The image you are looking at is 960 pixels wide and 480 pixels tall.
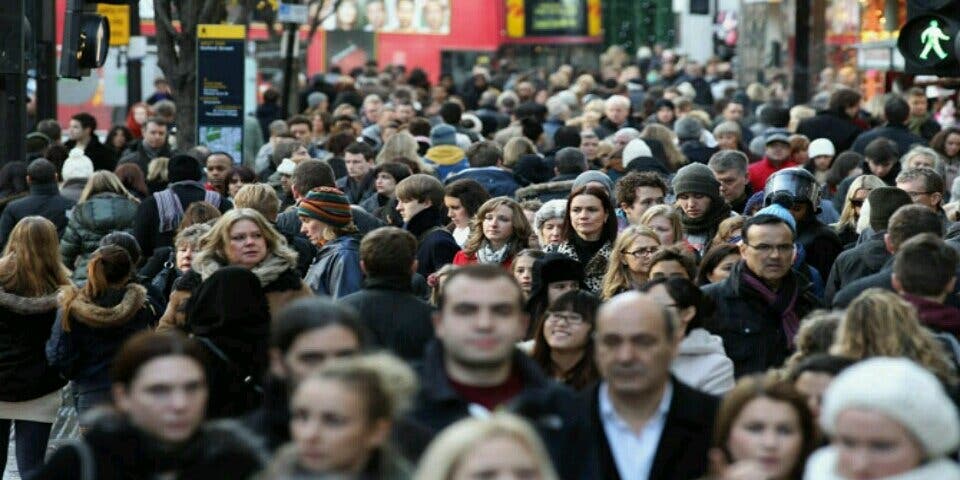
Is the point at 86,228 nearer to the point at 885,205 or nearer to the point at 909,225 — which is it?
the point at 885,205

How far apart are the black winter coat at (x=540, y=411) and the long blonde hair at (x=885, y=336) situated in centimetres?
149

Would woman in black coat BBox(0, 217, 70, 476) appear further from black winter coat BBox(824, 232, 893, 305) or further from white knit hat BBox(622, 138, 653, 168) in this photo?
white knit hat BBox(622, 138, 653, 168)

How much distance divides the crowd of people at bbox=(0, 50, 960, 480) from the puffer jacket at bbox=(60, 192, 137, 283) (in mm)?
17

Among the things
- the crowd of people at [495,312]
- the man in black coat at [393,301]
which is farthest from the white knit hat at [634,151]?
the man in black coat at [393,301]

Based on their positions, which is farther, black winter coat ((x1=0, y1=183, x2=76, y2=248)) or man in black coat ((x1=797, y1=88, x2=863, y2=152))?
man in black coat ((x1=797, y1=88, x2=863, y2=152))

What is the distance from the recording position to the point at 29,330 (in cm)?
1155

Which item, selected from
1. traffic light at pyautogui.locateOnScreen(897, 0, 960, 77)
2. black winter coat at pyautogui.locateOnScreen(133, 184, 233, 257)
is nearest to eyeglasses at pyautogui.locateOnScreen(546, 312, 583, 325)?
traffic light at pyautogui.locateOnScreen(897, 0, 960, 77)

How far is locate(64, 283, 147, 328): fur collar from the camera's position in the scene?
11102mm

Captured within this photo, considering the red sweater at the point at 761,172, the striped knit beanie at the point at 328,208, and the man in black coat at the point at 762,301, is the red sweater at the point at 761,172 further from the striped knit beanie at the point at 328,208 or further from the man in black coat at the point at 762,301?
the man in black coat at the point at 762,301

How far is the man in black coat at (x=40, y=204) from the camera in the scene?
15742 millimetres

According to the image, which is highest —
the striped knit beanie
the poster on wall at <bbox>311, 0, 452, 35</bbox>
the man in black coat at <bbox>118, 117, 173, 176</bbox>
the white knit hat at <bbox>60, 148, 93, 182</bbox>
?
the poster on wall at <bbox>311, 0, 452, 35</bbox>

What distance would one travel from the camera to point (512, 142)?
1883 centimetres

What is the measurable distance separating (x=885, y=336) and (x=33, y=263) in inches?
205

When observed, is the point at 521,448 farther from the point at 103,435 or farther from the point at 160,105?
the point at 160,105
